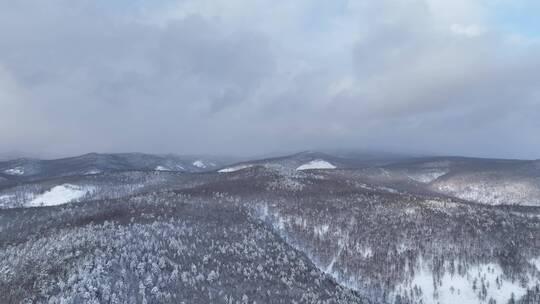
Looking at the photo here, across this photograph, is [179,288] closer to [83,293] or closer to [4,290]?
[83,293]

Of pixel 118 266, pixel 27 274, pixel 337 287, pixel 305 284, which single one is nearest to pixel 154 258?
pixel 118 266

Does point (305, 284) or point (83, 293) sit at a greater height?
point (83, 293)

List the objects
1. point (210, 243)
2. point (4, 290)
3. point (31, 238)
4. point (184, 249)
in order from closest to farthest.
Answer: point (4, 290), point (184, 249), point (210, 243), point (31, 238)

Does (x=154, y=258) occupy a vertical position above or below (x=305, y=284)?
above

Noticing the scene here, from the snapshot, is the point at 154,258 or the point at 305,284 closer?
the point at 154,258

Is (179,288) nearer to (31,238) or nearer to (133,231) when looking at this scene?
(133,231)

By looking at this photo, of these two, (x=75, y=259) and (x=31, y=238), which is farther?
(x=31, y=238)

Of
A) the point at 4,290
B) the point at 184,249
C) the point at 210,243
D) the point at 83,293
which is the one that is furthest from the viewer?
the point at 210,243

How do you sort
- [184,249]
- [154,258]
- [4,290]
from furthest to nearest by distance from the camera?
1. [184,249]
2. [154,258]
3. [4,290]

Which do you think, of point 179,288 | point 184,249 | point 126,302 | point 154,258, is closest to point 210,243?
point 184,249
